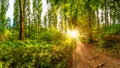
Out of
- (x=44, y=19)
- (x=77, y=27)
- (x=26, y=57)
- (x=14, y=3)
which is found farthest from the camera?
(x=44, y=19)

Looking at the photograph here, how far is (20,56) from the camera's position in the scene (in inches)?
447

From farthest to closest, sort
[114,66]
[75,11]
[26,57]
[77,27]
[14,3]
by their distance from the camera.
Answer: [14,3] < [77,27] < [75,11] < [114,66] < [26,57]

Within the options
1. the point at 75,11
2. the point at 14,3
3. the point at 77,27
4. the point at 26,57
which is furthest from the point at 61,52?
the point at 14,3

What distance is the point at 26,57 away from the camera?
450 inches

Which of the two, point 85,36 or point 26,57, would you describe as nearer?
point 26,57

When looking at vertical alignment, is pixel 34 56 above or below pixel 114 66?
above

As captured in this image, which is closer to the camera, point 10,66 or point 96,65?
point 10,66

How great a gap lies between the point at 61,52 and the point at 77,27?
15.5 metres

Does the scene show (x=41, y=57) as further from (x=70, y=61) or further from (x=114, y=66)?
(x=114, y=66)

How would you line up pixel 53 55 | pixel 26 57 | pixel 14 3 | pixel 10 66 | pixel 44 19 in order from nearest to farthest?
1. pixel 10 66
2. pixel 26 57
3. pixel 53 55
4. pixel 14 3
5. pixel 44 19

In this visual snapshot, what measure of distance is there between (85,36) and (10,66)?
1873cm

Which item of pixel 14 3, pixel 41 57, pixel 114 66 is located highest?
pixel 14 3

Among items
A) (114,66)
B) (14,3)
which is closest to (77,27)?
(114,66)

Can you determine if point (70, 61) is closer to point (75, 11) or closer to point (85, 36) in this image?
point (75, 11)
